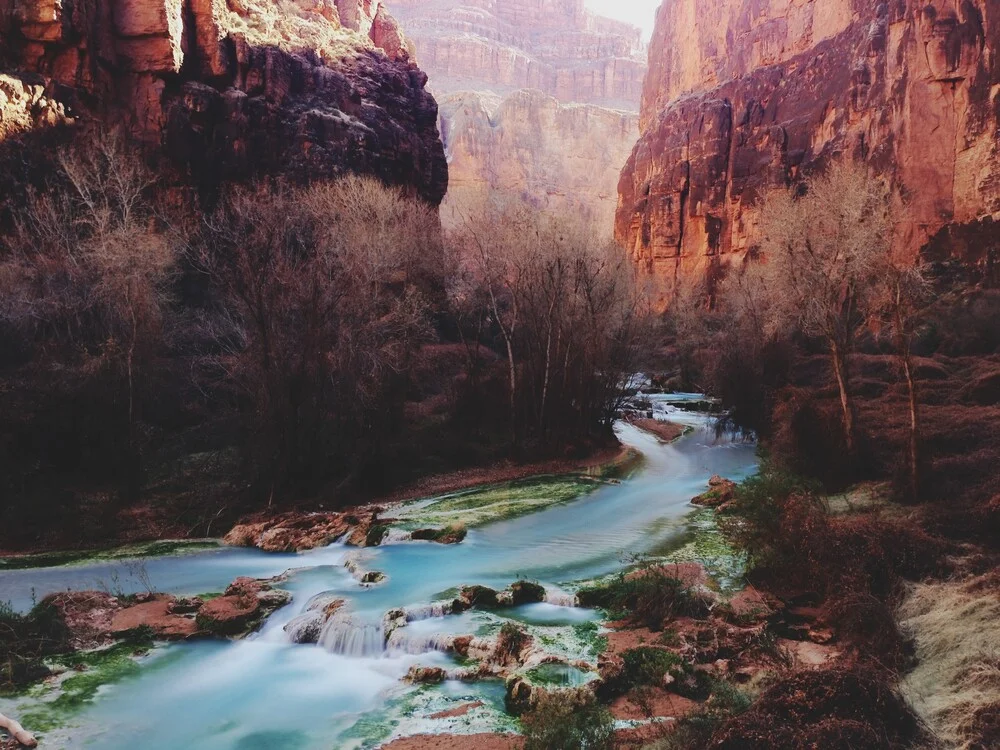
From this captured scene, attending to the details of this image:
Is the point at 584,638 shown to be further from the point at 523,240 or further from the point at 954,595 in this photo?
the point at 523,240

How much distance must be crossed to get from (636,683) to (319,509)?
33.7 ft

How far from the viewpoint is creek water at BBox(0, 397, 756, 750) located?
7152 millimetres

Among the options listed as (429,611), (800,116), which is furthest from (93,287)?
(800,116)

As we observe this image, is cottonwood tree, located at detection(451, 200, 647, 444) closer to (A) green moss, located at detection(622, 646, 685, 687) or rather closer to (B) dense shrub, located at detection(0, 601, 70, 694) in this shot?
(A) green moss, located at detection(622, 646, 685, 687)

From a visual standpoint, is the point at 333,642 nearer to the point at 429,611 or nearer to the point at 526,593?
the point at 429,611

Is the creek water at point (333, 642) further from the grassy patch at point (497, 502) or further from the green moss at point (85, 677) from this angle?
the grassy patch at point (497, 502)

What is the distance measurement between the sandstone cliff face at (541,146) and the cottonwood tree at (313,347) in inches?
3604

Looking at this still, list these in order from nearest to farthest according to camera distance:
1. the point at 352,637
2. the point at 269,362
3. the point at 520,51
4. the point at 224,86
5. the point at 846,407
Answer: the point at 352,637 → the point at 846,407 → the point at 269,362 → the point at 224,86 → the point at 520,51

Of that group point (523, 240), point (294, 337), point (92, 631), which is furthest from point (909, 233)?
point (92, 631)

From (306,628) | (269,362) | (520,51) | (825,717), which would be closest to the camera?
(825,717)

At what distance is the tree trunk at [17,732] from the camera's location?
6422 millimetres

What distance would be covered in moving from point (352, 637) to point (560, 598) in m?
3.10

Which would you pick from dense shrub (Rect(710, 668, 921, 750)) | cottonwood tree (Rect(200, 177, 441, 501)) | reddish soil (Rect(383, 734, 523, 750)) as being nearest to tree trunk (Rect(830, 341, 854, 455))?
dense shrub (Rect(710, 668, 921, 750))

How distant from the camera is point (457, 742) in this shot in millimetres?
6520
